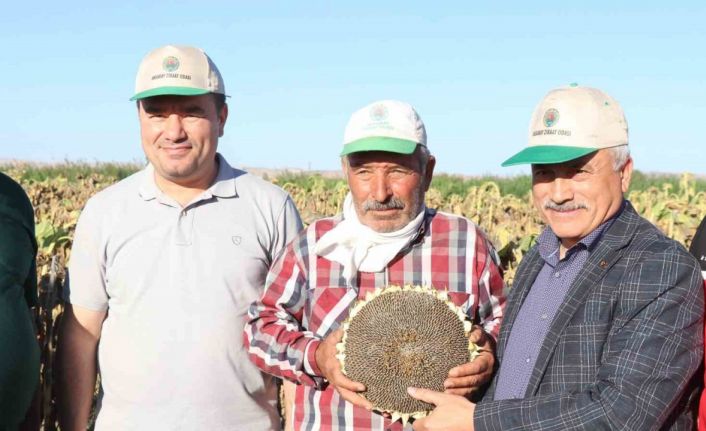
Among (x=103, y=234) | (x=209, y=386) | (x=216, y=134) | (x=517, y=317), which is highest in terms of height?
(x=216, y=134)

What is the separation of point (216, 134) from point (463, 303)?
5.05 feet

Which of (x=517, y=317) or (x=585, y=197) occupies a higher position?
(x=585, y=197)

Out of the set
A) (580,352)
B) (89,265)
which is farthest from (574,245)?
(89,265)

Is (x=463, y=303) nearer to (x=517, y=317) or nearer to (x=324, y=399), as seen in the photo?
(x=517, y=317)

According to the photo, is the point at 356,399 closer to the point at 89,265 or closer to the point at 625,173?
the point at 625,173

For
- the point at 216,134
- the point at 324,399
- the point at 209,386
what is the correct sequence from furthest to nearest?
the point at 216,134
the point at 209,386
the point at 324,399

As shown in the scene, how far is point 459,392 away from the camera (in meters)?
3.49

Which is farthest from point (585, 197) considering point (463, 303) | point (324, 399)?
point (324, 399)

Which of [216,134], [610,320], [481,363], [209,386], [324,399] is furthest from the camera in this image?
[216,134]

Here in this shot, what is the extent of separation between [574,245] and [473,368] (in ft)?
2.02

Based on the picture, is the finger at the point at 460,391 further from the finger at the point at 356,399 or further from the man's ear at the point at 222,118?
the man's ear at the point at 222,118

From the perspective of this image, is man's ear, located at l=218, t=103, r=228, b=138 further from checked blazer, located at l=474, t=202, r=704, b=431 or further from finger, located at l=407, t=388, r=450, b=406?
checked blazer, located at l=474, t=202, r=704, b=431

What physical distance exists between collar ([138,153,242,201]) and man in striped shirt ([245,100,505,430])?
2.11 ft

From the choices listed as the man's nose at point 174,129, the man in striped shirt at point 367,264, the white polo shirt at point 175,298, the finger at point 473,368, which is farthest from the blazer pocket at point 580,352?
the man's nose at point 174,129
